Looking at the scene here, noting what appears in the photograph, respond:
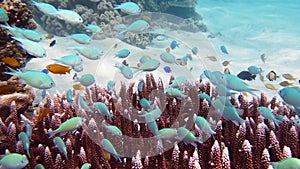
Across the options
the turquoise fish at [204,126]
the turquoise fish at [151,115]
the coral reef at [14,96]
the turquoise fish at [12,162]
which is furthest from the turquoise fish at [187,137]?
the coral reef at [14,96]

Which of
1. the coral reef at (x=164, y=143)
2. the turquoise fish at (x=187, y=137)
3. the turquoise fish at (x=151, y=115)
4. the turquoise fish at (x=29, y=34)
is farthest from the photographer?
the turquoise fish at (x=29, y=34)

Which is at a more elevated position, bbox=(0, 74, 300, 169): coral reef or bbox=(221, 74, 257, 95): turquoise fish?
bbox=(221, 74, 257, 95): turquoise fish

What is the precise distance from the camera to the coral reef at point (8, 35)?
15.5 feet

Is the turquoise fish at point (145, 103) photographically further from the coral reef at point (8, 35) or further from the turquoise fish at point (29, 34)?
the coral reef at point (8, 35)

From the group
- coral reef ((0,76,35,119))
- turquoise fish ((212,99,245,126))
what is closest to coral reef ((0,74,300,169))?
turquoise fish ((212,99,245,126))

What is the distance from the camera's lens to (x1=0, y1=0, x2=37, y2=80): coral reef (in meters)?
4.71

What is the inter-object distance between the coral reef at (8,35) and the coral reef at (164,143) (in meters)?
1.72

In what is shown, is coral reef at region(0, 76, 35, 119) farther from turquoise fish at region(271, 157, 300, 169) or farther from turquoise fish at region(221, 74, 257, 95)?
turquoise fish at region(271, 157, 300, 169)

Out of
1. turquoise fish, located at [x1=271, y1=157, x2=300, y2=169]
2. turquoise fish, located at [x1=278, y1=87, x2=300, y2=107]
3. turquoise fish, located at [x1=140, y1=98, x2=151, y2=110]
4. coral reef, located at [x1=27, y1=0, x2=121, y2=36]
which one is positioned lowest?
turquoise fish, located at [x1=271, y1=157, x2=300, y2=169]

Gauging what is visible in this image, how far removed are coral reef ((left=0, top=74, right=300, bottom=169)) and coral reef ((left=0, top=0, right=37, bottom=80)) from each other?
1.72 metres

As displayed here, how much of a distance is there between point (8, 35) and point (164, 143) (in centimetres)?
393

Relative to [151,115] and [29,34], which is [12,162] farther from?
[29,34]

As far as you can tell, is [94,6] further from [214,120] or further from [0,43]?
[214,120]

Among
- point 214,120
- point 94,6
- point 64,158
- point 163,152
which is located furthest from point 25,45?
point 94,6
